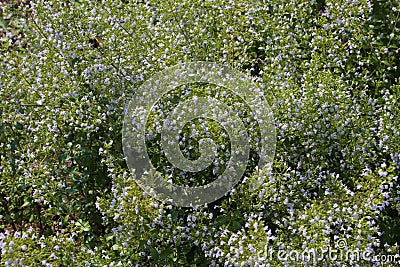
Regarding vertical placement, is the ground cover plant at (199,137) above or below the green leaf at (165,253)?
above

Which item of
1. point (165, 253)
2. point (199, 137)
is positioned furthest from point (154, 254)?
point (199, 137)

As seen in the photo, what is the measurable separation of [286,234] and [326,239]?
0.41m

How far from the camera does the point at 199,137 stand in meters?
4.01

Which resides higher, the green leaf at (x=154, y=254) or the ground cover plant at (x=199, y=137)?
the ground cover plant at (x=199, y=137)

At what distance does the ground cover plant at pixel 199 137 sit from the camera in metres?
3.69

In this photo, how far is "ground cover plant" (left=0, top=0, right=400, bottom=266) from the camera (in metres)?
3.69

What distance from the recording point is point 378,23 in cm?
503

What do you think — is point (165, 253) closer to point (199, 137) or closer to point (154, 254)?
point (154, 254)

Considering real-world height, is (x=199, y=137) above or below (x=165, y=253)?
above

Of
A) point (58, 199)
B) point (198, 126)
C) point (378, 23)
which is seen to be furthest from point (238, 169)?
point (378, 23)

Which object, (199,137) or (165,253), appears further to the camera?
(199,137)

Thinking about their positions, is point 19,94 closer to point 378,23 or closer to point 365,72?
point 365,72

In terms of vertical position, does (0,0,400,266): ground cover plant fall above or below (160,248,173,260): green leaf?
above

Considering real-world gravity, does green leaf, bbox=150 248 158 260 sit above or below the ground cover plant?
below
